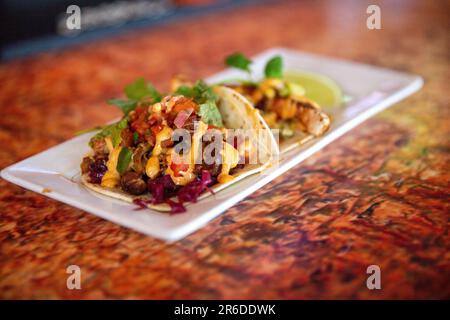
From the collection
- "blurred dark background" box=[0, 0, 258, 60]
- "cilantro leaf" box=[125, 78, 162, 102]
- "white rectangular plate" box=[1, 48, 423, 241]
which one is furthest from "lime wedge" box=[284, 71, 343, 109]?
"blurred dark background" box=[0, 0, 258, 60]

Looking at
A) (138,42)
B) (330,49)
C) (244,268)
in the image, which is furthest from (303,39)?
(244,268)

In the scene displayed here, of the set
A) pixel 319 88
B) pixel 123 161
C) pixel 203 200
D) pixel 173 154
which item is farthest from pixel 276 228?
pixel 319 88

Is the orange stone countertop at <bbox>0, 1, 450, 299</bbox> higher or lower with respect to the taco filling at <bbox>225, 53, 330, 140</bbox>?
lower

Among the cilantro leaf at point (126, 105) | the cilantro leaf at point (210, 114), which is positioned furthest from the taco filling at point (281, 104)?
the cilantro leaf at point (126, 105)

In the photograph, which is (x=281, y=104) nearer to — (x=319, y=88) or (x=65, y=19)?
(x=319, y=88)

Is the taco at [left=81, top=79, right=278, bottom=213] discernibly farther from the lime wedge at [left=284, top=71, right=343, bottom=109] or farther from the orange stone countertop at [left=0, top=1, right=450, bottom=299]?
the lime wedge at [left=284, top=71, right=343, bottom=109]
